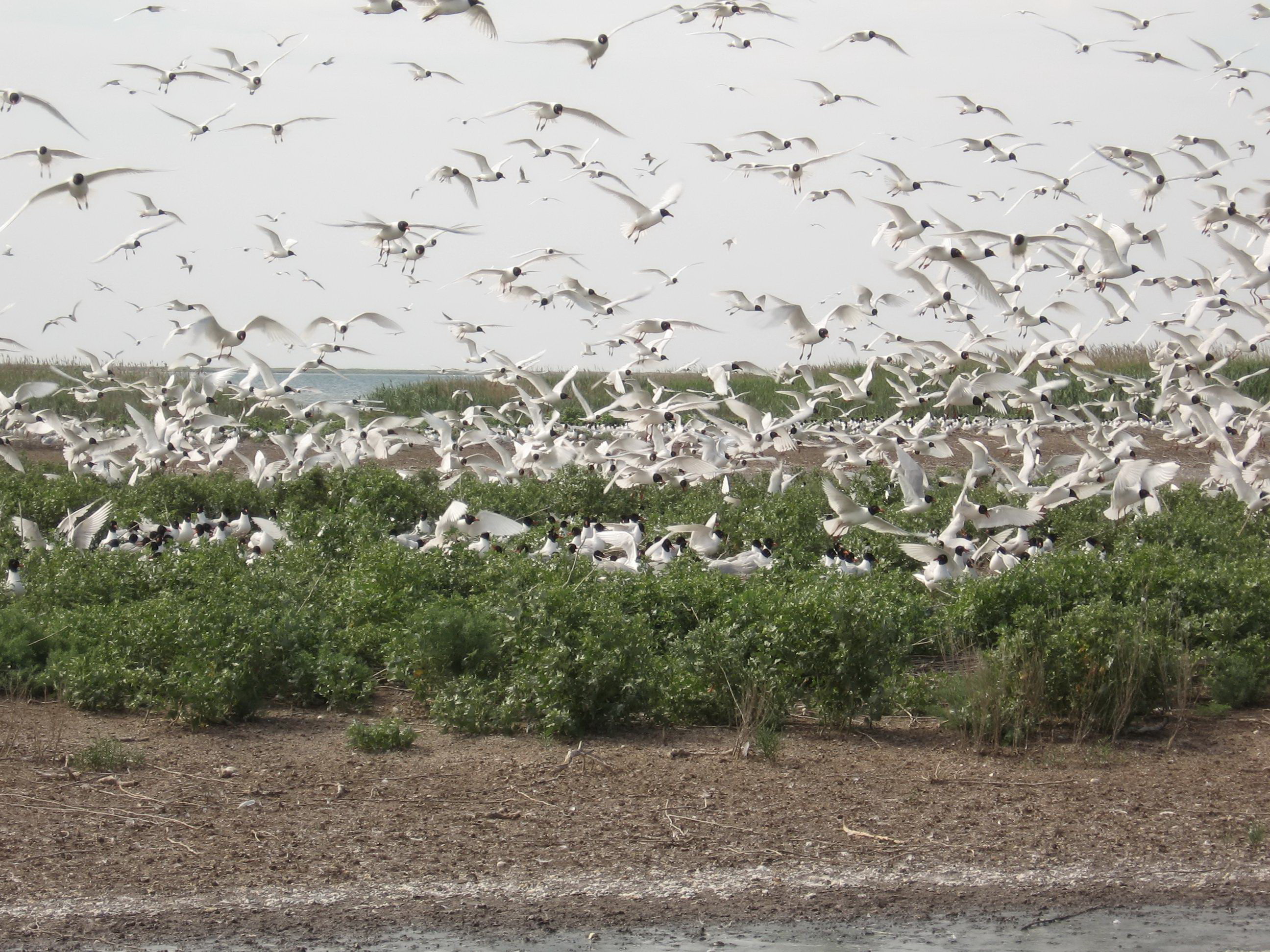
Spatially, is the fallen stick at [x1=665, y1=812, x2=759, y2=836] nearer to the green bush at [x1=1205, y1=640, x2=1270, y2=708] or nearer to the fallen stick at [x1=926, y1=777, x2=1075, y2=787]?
the fallen stick at [x1=926, y1=777, x2=1075, y2=787]

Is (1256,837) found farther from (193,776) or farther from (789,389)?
(789,389)

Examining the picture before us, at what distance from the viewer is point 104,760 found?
281 inches

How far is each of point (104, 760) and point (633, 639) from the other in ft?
9.51

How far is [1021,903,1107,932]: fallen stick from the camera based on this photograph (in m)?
5.61

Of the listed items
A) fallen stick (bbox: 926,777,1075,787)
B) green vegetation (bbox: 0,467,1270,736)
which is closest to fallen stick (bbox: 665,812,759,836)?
green vegetation (bbox: 0,467,1270,736)

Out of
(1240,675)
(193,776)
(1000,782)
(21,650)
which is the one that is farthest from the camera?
(21,650)

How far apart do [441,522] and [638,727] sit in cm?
569

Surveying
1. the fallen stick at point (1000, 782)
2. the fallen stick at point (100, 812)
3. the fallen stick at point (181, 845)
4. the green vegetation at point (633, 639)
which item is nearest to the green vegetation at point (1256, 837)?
the fallen stick at point (1000, 782)

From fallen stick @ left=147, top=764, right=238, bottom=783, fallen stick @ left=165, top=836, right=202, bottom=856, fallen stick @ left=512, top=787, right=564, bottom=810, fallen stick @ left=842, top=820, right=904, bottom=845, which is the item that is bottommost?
fallen stick @ left=147, top=764, right=238, bottom=783

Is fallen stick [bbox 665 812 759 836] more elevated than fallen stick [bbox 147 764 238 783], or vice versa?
fallen stick [bbox 665 812 759 836]

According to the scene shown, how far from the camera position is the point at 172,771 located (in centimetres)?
718

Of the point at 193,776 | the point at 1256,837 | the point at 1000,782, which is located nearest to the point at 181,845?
the point at 193,776

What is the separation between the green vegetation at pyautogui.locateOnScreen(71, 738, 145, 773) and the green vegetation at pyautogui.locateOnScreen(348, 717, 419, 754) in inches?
43.5

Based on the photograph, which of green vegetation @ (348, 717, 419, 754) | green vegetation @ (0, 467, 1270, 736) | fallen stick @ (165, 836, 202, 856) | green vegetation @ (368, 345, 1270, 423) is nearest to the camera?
fallen stick @ (165, 836, 202, 856)
